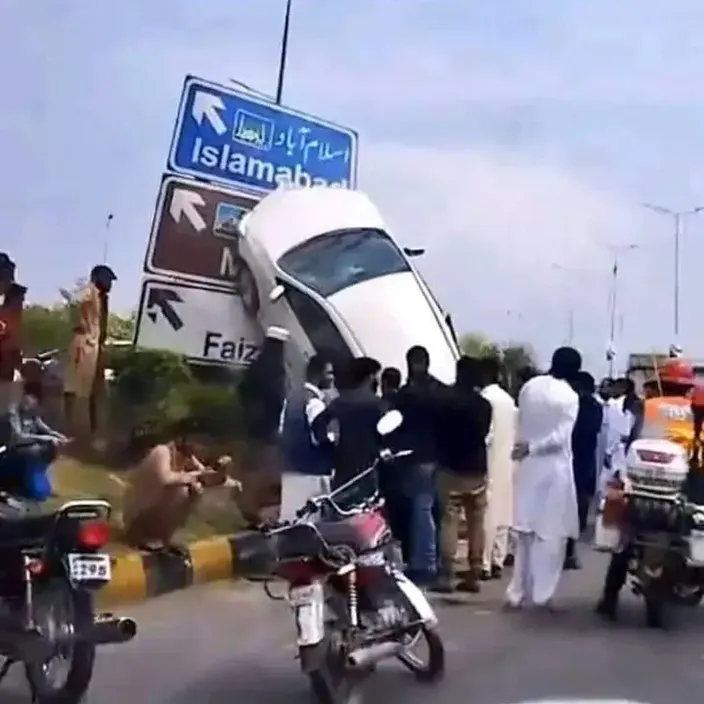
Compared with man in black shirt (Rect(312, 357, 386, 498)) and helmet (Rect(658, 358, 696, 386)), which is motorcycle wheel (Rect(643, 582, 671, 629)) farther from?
man in black shirt (Rect(312, 357, 386, 498))

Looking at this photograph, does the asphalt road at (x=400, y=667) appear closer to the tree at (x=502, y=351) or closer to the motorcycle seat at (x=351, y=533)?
the motorcycle seat at (x=351, y=533)

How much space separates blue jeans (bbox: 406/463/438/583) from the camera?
471 centimetres

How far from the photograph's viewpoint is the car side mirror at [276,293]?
393cm

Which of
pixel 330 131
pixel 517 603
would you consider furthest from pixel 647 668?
pixel 330 131

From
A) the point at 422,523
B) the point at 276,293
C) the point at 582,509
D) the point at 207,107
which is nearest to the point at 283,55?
the point at 207,107

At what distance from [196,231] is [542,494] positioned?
1677 mm

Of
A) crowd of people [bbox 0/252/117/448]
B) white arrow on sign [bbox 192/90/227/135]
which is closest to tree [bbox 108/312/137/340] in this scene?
crowd of people [bbox 0/252/117/448]

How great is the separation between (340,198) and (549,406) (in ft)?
4.23

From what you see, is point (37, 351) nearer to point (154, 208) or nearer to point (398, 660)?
point (154, 208)

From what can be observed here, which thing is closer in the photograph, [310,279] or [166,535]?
[310,279]

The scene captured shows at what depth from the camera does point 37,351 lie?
12.3 feet

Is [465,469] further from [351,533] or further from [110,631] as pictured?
[110,631]

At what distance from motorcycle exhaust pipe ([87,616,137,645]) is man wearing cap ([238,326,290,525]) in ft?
1.95

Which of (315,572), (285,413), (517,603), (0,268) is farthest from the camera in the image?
(517,603)
